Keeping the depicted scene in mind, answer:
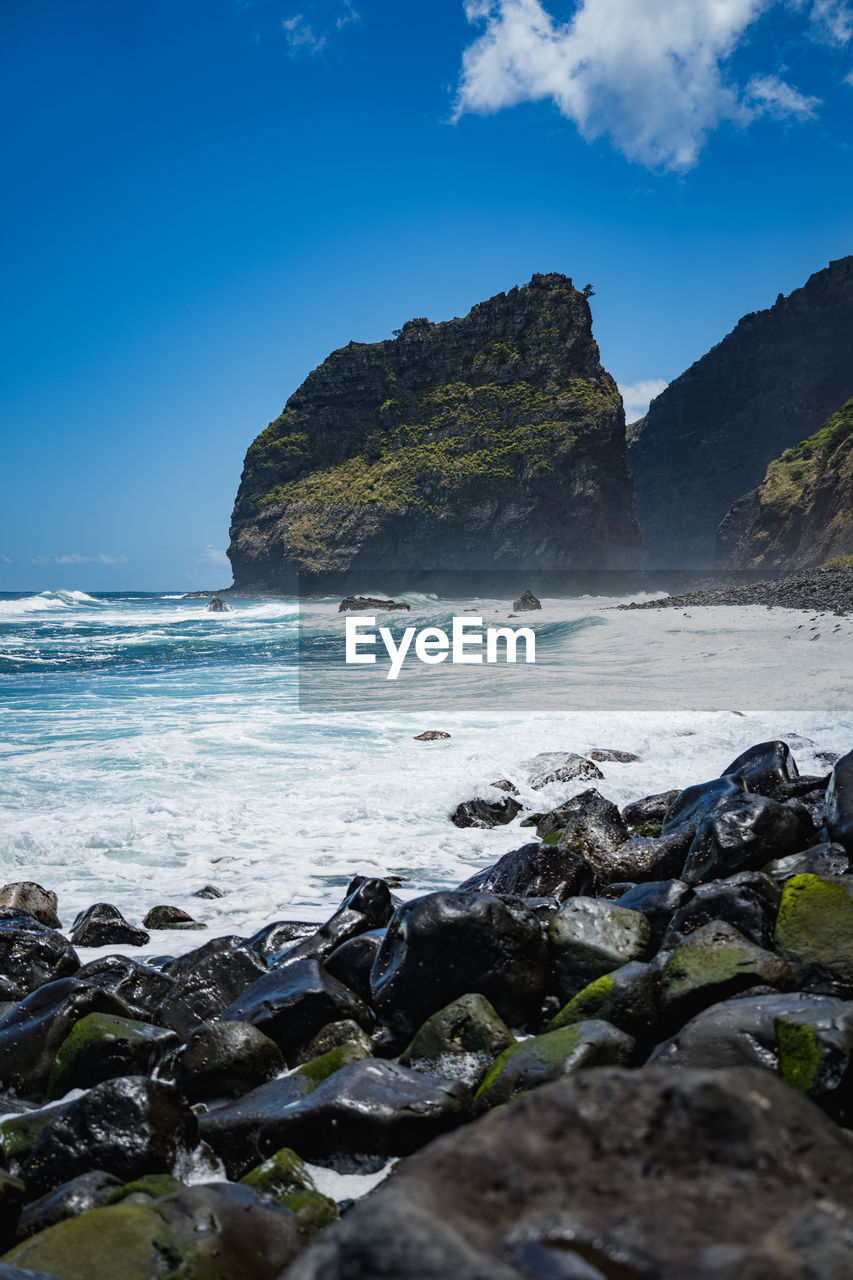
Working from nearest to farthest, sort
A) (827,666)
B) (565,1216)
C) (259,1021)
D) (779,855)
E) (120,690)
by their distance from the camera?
1. (565,1216)
2. (259,1021)
3. (779,855)
4. (827,666)
5. (120,690)

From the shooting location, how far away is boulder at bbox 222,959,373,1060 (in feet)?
12.3

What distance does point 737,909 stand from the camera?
149 inches

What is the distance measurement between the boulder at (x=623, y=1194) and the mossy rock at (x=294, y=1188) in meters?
1.16

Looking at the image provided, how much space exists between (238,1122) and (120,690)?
17360 mm

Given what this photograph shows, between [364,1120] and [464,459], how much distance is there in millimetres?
77117

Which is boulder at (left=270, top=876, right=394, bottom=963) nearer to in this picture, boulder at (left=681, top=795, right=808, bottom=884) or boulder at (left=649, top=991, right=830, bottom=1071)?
boulder at (left=681, top=795, right=808, bottom=884)

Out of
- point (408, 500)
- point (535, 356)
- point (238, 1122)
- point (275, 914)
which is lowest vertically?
point (275, 914)

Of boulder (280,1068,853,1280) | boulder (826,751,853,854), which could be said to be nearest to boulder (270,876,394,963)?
boulder (826,751,853,854)

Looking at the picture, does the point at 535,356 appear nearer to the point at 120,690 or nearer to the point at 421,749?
the point at 120,690

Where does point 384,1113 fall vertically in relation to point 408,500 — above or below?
below

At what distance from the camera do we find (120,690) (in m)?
18.9

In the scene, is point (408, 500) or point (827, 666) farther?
point (408, 500)

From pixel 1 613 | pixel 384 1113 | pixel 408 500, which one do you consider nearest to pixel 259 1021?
pixel 384 1113

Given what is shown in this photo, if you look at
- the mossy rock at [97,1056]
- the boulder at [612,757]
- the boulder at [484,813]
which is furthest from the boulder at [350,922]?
the boulder at [612,757]
